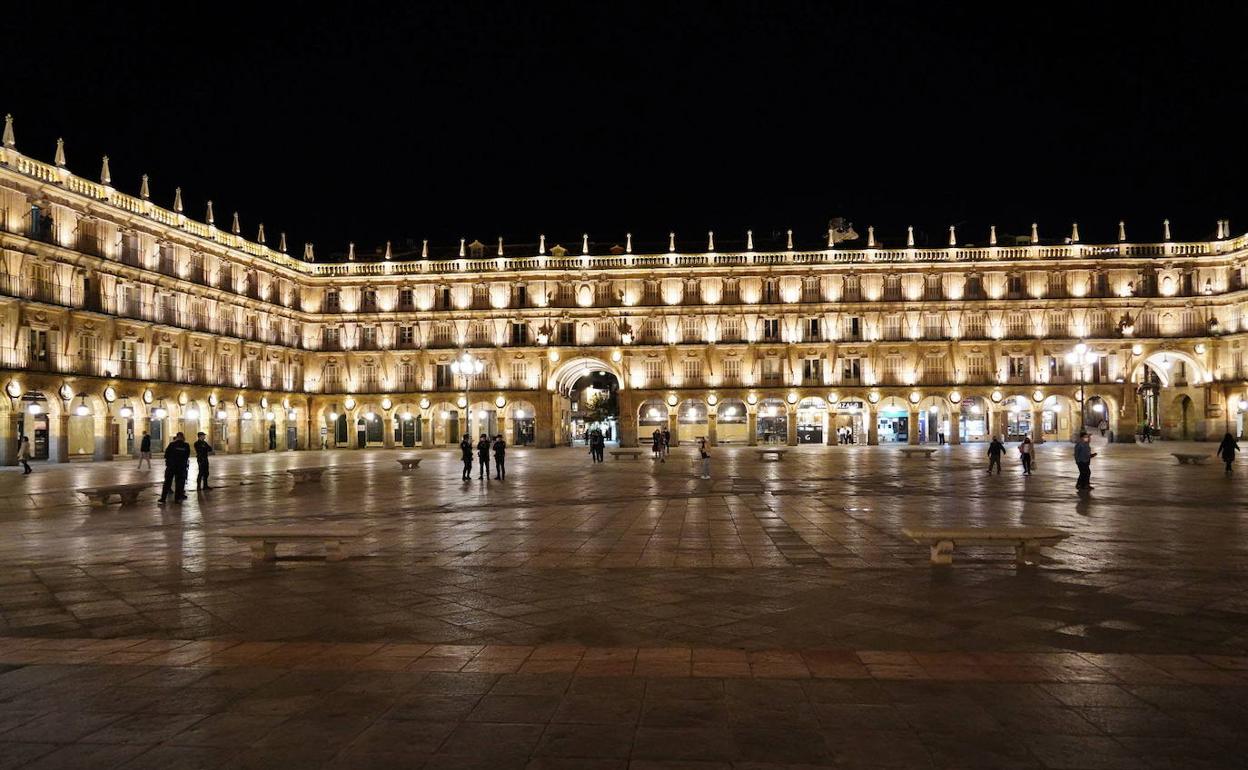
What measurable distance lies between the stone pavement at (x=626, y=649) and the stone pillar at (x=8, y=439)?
27.7m

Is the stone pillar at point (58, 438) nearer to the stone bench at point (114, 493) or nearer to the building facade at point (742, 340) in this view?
the building facade at point (742, 340)

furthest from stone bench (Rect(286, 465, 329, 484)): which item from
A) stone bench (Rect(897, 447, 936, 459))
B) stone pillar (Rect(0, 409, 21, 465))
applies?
stone bench (Rect(897, 447, 936, 459))

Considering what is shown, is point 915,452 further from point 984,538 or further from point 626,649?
point 626,649

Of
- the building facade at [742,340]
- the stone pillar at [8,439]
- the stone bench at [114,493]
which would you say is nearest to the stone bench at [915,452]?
the building facade at [742,340]

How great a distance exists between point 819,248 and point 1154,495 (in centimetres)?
4360

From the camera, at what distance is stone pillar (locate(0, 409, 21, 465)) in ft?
120

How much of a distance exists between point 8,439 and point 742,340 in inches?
1658

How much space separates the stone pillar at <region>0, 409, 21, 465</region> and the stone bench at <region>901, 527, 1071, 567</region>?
4043 cm

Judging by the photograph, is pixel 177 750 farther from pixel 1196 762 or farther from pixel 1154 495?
pixel 1154 495

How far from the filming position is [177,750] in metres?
4.79

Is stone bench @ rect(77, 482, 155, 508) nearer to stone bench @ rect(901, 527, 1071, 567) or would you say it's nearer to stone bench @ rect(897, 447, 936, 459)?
stone bench @ rect(901, 527, 1071, 567)

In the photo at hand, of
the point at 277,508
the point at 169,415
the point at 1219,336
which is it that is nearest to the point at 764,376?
the point at 1219,336

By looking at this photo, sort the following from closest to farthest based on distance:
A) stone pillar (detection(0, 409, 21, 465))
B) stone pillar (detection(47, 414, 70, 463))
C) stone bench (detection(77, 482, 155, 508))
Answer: stone bench (detection(77, 482, 155, 508))
stone pillar (detection(0, 409, 21, 465))
stone pillar (detection(47, 414, 70, 463))

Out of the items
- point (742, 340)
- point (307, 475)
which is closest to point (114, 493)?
point (307, 475)
